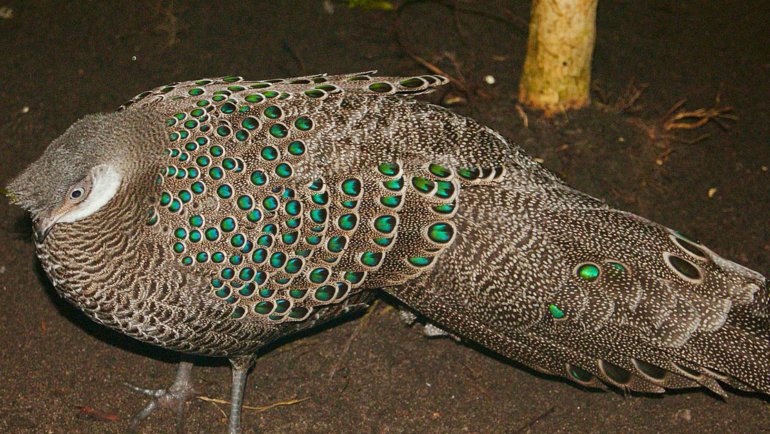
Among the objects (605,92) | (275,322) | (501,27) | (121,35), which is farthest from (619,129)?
(121,35)

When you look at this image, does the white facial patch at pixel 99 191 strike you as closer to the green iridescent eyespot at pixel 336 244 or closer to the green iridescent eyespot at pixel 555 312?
the green iridescent eyespot at pixel 336 244

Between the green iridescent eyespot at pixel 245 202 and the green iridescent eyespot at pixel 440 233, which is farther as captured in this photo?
the green iridescent eyespot at pixel 440 233

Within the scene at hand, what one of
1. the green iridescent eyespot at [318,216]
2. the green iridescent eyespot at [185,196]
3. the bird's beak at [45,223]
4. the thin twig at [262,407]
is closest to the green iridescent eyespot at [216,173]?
the green iridescent eyespot at [185,196]

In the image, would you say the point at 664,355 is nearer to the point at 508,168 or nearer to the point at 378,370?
the point at 508,168

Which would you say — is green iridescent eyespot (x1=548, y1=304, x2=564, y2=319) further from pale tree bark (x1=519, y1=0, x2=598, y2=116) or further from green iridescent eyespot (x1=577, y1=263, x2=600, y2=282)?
pale tree bark (x1=519, y1=0, x2=598, y2=116)

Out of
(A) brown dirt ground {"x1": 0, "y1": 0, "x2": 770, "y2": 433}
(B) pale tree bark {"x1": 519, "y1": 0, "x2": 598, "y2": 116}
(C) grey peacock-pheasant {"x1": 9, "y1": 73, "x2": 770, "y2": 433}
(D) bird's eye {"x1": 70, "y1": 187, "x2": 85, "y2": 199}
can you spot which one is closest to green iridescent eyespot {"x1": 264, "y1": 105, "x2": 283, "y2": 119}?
(C) grey peacock-pheasant {"x1": 9, "y1": 73, "x2": 770, "y2": 433}

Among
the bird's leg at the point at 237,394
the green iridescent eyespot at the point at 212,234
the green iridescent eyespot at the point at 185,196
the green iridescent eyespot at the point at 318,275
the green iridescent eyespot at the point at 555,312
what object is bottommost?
the bird's leg at the point at 237,394
